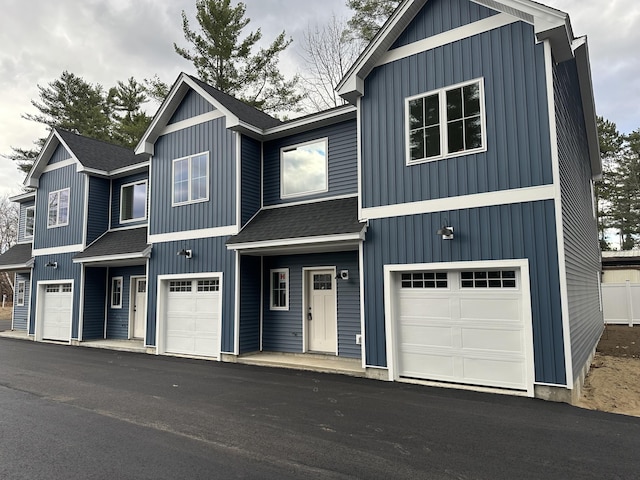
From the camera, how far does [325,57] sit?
20.3m

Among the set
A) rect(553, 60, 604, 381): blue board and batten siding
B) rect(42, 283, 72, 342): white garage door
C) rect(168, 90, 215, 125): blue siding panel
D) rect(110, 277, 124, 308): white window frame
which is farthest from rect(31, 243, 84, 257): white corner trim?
rect(553, 60, 604, 381): blue board and batten siding

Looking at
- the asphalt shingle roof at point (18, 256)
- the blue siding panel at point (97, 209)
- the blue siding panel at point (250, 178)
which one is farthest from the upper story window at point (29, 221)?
the blue siding panel at point (250, 178)

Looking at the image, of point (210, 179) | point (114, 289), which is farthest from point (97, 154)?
point (210, 179)

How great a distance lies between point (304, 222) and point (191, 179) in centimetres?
386

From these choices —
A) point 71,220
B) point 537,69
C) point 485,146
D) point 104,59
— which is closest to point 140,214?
point 71,220

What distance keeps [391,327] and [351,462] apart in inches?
150

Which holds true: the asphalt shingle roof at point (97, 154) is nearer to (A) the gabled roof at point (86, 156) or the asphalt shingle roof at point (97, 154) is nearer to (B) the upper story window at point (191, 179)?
(A) the gabled roof at point (86, 156)

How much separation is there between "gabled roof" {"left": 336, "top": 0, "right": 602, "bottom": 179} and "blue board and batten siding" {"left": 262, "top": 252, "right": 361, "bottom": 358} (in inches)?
144

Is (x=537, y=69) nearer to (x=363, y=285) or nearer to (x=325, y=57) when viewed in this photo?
(x=363, y=285)

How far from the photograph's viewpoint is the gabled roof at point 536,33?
657cm

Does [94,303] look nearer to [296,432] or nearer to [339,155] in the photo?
[339,155]

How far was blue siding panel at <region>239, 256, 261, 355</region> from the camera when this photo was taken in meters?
10.3

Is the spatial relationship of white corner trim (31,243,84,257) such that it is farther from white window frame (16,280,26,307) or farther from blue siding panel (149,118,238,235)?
white window frame (16,280,26,307)

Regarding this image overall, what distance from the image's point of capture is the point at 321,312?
10250 mm
